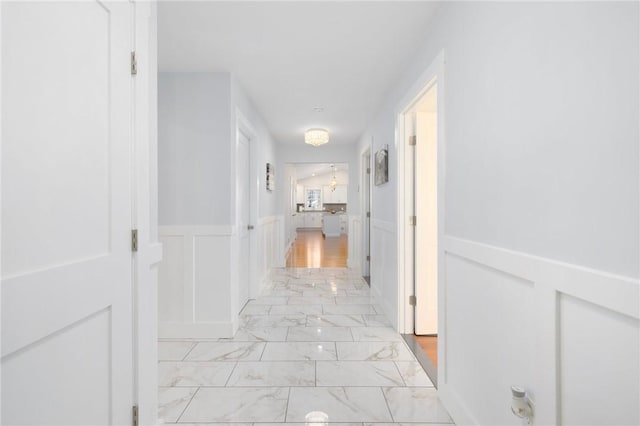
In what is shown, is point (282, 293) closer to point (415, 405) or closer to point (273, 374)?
point (273, 374)

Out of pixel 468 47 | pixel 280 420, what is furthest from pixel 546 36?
pixel 280 420

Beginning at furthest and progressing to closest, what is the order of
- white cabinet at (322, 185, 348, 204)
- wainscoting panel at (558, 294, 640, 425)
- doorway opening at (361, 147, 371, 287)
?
white cabinet at (322, 185, 348, 204)
doorway opening at (361, 147, 371, 287)
wainscoting panel at (558, 294, 640, 425)

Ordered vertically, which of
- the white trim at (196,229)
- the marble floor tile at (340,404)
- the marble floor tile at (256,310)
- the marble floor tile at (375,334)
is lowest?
the marble floor tile at (340,404)

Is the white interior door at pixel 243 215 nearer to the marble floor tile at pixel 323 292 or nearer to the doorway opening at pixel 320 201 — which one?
the marble floor tile at pixel 323 292

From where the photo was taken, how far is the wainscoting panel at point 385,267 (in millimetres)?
3273

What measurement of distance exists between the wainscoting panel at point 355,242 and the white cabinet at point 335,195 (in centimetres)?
918

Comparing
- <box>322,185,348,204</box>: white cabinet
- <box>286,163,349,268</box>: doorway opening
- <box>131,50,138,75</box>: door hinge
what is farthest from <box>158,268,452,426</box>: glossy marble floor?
<box>322,185,348,204</box>: white cabinet

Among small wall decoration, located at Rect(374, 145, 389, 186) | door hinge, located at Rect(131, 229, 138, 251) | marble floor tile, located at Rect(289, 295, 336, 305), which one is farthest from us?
marble floor tile, located at Rect(289, 295, 336, 305)

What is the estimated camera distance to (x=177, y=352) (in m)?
2.71

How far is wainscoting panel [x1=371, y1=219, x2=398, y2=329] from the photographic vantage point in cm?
327

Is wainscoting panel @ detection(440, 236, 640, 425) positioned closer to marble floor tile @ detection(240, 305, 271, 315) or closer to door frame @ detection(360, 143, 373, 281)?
marble floor tile @ detection(240, 305, 271, 315)

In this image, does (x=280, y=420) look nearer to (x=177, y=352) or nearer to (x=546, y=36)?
(x=177, y=352)

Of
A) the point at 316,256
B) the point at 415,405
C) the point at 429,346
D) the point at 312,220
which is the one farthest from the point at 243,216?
the point at 312,220

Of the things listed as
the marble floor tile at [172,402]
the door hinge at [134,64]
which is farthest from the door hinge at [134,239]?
the marble floor tile at [172,402]
